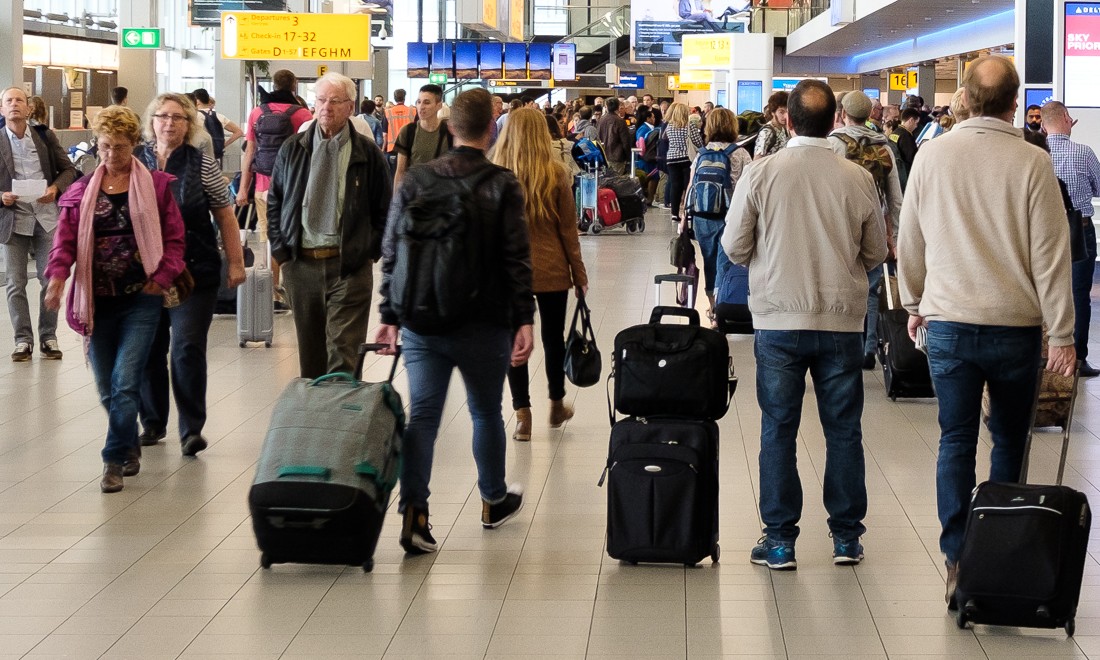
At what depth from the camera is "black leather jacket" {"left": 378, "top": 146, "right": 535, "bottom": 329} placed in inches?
190

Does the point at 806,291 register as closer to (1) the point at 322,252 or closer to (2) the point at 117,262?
(1) the point at 322,252

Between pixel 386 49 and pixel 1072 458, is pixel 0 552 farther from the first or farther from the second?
pixel 386 49

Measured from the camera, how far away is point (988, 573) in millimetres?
4113

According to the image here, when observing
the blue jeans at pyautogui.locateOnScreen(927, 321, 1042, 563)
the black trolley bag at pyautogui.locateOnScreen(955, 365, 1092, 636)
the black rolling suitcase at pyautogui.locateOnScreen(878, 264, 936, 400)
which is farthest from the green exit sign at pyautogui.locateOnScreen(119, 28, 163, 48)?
the black trolley bag at pyautogui.locateOnScreen(955, 365, 1092, 636)

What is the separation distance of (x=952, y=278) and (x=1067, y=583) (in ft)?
3.01

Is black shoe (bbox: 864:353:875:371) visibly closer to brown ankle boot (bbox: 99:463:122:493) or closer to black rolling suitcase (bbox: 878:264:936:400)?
black rolling suitcase (bbox: 878:264:936:400)

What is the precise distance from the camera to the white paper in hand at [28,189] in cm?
920

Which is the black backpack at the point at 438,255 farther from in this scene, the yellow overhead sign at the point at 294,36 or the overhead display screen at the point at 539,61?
the overhead display screen at the point at 539,61

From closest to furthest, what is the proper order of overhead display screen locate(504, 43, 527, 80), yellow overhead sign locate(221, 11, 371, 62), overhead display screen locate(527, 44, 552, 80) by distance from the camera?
yellow overhead sign locate(221, 11, 371, 62)
overhead display screen locate(504, 43, 527, 80)
overhead display screen locate(527, 44, 552, 80)

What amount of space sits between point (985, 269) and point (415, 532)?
6.80 ft

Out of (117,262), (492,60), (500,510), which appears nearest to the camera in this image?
(500,510)

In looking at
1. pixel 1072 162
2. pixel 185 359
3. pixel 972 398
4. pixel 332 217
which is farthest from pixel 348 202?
pixel 1072 162

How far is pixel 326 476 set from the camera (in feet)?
15.0

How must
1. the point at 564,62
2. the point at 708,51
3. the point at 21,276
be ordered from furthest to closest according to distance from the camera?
the point at 564,62
the point at 708,51
the point at 21,276
